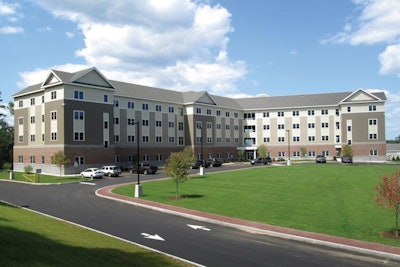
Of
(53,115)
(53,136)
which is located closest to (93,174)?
(53,136)

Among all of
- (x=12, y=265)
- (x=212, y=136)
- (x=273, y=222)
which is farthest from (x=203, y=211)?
(x=212, y=136)

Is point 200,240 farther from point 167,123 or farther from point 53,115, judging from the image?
point 167,123

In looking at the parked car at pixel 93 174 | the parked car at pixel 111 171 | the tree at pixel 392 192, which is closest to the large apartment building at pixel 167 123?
the parked car at pixel 93 174

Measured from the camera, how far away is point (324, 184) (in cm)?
3188

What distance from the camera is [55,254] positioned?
930cm

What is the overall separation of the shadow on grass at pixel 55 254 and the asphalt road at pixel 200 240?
212 cm

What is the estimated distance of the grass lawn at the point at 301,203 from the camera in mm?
16938

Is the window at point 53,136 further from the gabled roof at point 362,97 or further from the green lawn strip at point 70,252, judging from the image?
the gabled roof at point 362,97

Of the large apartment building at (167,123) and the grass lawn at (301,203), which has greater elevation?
the large apartment building at (167,123)

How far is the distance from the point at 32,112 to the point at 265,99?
55136mm

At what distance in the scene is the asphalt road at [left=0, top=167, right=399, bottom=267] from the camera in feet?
41.1

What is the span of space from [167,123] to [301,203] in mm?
51333

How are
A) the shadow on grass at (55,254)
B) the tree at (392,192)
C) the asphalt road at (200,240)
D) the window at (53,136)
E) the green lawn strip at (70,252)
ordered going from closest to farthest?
the shadow on grass at (55,254) < the green lawn strip at (70,252) < the asphalt road at (200,240) < the tree at (392,192) < the window at (53,136)

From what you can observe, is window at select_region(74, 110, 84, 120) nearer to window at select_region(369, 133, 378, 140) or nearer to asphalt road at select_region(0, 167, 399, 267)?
asphalt road at select_region(0, 167, 399, 267)
